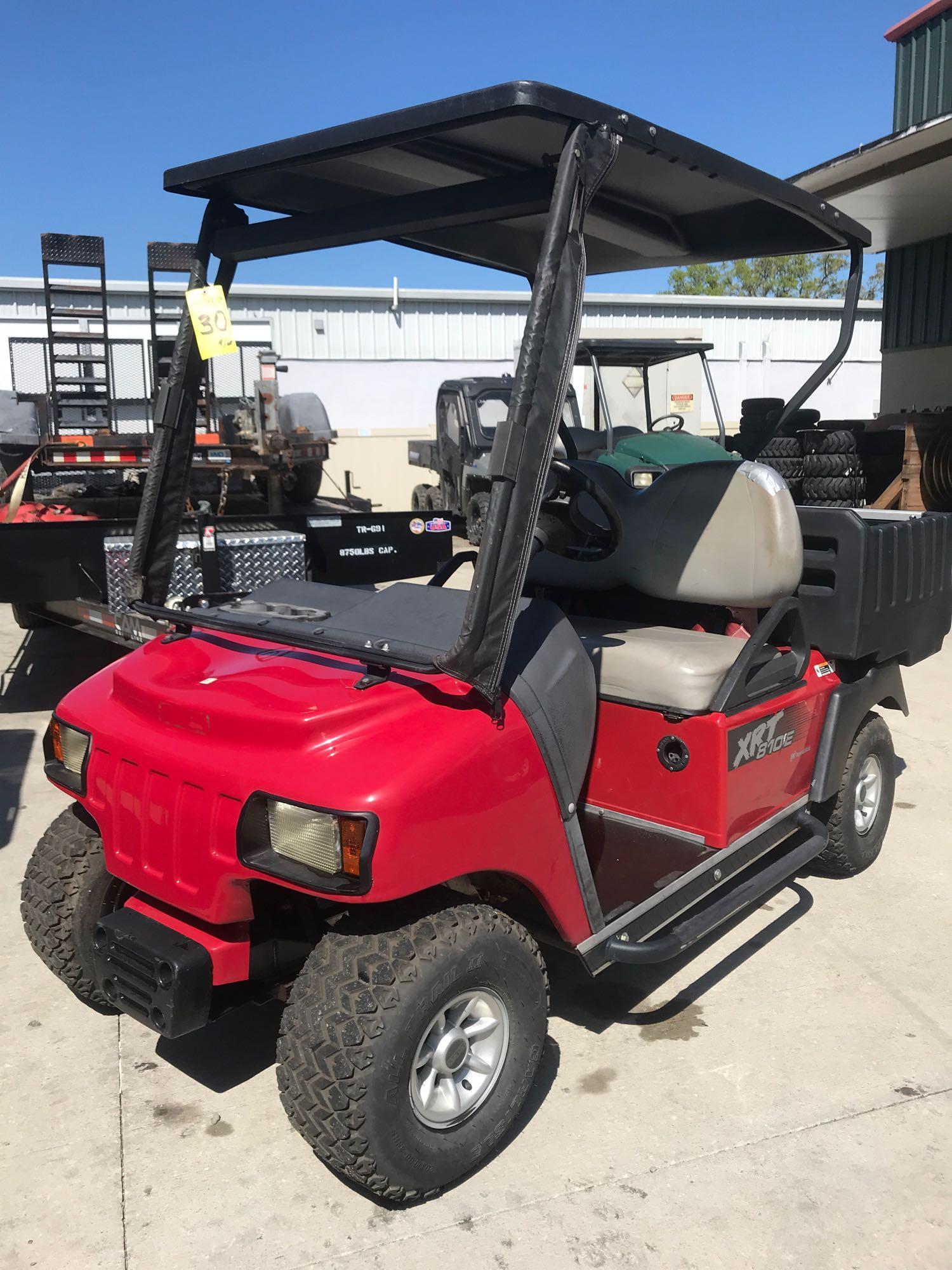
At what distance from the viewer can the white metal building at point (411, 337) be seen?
17.3 meters

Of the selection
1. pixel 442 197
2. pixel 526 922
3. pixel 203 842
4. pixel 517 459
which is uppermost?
pixel 442 197

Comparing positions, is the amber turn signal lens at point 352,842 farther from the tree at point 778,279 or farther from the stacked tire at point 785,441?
the tree at point 778,279

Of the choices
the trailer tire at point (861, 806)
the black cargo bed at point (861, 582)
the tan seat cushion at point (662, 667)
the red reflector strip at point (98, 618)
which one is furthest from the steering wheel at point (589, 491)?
the red reflector strip at point (98, 618)

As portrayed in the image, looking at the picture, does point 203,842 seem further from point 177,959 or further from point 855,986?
point 855,986

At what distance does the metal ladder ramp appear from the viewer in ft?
32.6

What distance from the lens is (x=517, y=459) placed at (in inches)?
84.0

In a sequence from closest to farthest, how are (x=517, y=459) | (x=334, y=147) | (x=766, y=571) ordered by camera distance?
(x=517, y=459)
(x=334, y=147)
(x=766, y=571)

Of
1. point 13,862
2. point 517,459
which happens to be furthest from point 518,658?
point 13,862

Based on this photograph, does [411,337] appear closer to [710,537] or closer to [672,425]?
[672,425]

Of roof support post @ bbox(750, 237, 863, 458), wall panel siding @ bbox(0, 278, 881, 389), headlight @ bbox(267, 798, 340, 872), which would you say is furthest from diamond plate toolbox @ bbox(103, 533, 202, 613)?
wall panel siding @ bbox(0, 278, 881, 389)

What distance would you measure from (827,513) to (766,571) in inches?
18.6

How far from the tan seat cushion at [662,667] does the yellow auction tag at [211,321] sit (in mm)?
1340

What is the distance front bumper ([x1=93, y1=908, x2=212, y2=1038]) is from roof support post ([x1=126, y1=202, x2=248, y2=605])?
40.4 inches

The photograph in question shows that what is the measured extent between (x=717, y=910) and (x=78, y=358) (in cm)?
924
